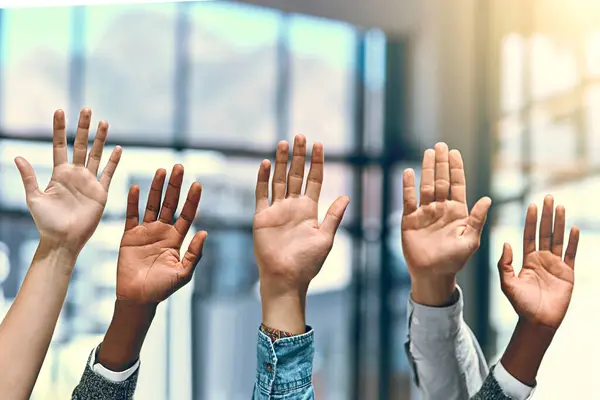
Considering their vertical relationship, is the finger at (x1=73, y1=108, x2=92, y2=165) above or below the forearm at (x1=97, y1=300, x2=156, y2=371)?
above

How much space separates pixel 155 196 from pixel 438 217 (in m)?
0.56

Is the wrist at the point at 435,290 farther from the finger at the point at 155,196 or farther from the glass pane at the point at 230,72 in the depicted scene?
the glass pane at the point at 230,72

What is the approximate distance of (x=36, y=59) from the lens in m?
2.49

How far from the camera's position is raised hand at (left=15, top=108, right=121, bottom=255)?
3.52ft

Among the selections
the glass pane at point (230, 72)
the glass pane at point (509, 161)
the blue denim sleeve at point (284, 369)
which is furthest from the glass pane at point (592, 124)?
the blue denim sleeve at point (284, 369)

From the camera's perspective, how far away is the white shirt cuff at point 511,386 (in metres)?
1.01

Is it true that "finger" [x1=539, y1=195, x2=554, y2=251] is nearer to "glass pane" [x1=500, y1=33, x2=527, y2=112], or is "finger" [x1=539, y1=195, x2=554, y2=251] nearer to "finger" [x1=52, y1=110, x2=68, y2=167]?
"finger" [x1=52, y1=110, x2=68, y2=167]

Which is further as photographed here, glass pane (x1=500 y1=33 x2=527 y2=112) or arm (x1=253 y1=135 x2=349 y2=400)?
glass pane (x1=500 y1=33 x2=527 y2=112)

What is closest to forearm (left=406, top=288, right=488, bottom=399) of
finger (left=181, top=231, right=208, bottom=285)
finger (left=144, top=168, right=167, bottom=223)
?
finger (left=181, top=231, right=208, bottom=285)

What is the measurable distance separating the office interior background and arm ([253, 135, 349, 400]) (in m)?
1.41

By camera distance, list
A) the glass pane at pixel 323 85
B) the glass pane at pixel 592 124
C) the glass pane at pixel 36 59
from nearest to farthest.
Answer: the glass pane at pixel 592 124 → the glass pane at pixel 36 59 → the glass pane at pixel 323 85

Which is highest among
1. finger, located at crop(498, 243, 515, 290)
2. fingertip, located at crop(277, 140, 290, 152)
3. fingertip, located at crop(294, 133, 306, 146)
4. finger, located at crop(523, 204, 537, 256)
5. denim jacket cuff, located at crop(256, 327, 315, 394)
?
fingertip, located at crop(294, 133, 306, 146)

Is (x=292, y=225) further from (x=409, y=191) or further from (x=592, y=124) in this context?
(x=592, y=124)

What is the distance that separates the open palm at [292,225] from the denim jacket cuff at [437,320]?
23 cm
